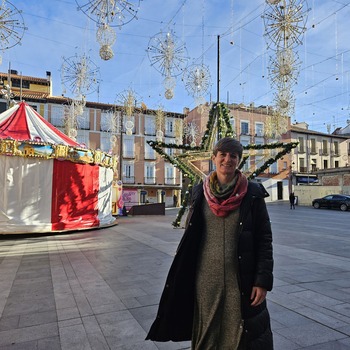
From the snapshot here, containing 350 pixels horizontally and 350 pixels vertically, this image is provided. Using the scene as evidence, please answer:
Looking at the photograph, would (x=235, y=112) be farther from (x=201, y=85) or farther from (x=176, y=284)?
(x=176, y=284)

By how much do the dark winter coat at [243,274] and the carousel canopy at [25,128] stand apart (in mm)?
10607

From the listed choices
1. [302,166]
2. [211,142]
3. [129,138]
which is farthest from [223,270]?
[302,166]

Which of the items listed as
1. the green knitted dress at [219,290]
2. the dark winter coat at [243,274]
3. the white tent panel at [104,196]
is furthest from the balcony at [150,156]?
the green knitted dress at [219,290]

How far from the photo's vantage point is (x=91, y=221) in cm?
1297

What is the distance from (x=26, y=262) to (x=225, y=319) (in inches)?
233

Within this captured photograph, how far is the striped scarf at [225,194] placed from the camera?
6.64 feet

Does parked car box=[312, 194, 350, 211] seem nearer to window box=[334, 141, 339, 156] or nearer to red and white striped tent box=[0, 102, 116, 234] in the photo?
red and white striped tent box=[0, 102, 116, 234]

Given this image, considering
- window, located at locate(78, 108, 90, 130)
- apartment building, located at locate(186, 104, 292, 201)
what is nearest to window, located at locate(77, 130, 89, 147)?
window, located at locate(78, 108, 90, 130)

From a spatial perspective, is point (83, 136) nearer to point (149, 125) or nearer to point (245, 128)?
point (149, 125)

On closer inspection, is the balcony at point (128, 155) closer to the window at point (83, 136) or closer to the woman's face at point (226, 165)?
the window at point (83, 136)

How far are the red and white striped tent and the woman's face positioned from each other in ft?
34.2

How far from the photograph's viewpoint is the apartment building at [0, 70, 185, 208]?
35.0m

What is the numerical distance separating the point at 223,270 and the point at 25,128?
39.5 feet

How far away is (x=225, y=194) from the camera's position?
2068mm
